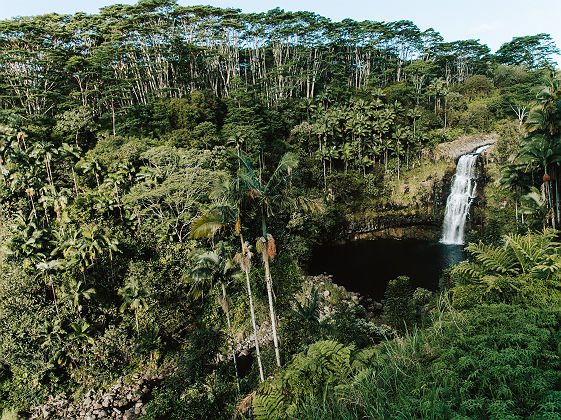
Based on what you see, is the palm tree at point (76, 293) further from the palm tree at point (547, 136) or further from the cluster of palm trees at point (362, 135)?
the cluster of palm trees at point (362, 135)

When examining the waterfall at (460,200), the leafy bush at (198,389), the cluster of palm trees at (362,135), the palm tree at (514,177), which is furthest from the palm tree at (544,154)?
the cluster of palm trees at (362,135)

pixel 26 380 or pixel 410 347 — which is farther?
pixel 26 380

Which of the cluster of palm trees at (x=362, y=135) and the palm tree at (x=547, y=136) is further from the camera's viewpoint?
the cluster of palm trees at (x=362, y=135)

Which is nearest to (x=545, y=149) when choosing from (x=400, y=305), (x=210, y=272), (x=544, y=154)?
(x=544, y=154)

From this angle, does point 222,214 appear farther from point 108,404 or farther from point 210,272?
point 108,404

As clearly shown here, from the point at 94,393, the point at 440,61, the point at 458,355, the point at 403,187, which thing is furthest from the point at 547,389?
the point at 440,61

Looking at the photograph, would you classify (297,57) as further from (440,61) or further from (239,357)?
(239,357)

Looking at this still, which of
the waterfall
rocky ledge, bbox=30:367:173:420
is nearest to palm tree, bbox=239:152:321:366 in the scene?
rocky ledge, bbox=30:367:173:420
